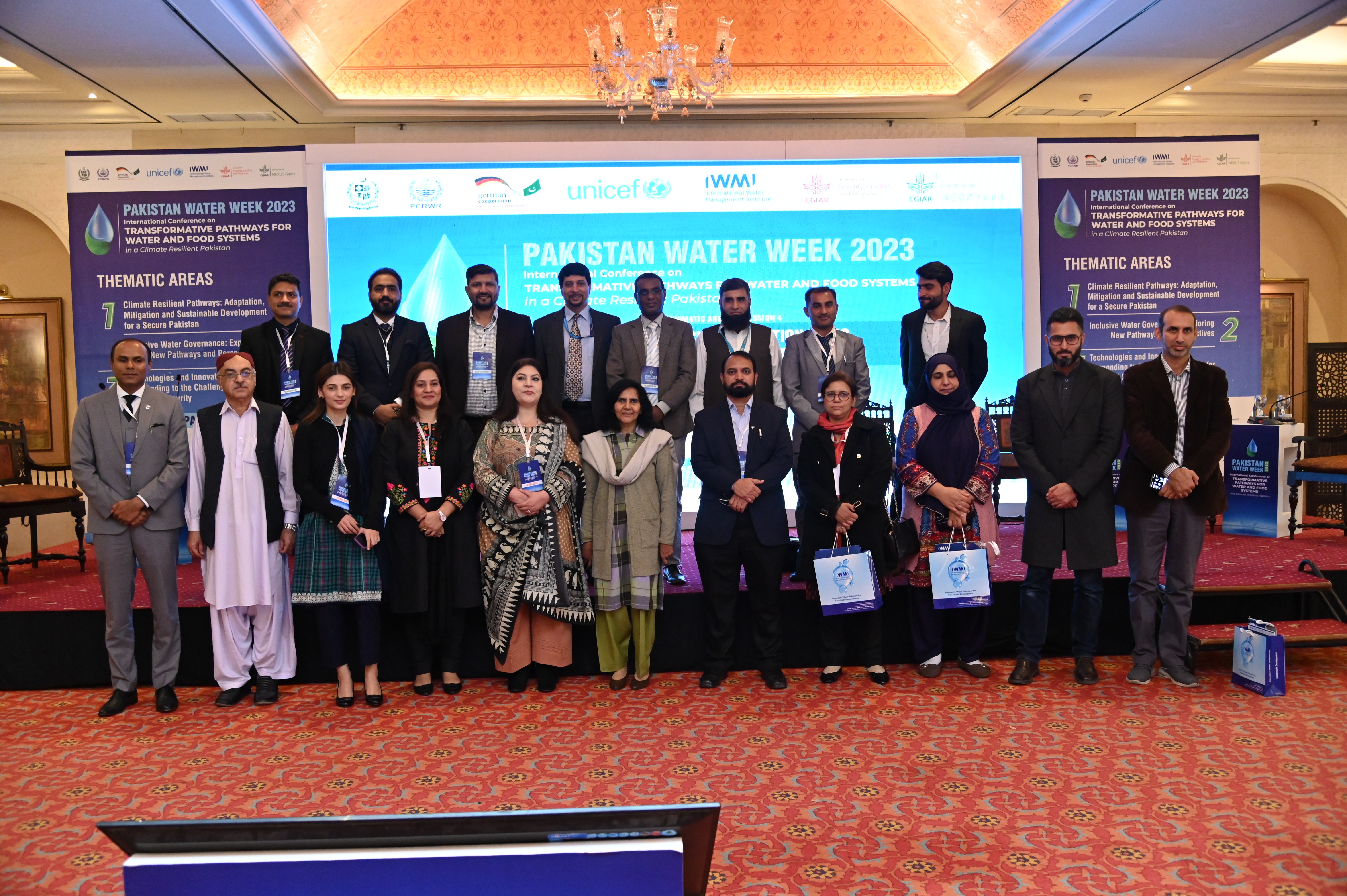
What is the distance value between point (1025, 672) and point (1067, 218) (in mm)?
A: 4118

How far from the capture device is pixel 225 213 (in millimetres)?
6324

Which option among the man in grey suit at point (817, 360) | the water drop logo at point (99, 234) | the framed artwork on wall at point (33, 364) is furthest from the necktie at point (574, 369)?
the framed artwork on wall at point (33, 364)

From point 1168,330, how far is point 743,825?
276 centimetres

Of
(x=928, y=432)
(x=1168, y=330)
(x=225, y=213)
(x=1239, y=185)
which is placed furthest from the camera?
(x=1239, y=185)

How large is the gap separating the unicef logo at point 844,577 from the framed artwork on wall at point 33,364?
7.81 metres

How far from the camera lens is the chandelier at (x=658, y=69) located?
5988mm

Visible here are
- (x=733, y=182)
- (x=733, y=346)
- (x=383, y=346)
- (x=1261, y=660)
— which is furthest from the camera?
(x=733, y=182)

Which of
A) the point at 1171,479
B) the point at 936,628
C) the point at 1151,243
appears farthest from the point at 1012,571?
the point at 1151,243

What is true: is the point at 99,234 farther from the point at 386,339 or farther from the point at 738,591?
the point at 738,591

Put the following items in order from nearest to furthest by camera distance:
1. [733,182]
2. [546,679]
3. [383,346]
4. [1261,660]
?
[1261,660]
[546,679]
[383,346]
[733,182]

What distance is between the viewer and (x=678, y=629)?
171 inches

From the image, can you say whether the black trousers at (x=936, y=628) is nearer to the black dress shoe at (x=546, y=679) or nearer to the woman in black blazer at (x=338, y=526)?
the black dress shoe at (x=546, y=679)

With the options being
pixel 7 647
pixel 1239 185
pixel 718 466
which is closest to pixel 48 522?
pixel 7 647

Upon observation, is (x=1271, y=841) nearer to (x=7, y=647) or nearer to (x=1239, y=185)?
(x=7, y=647)
